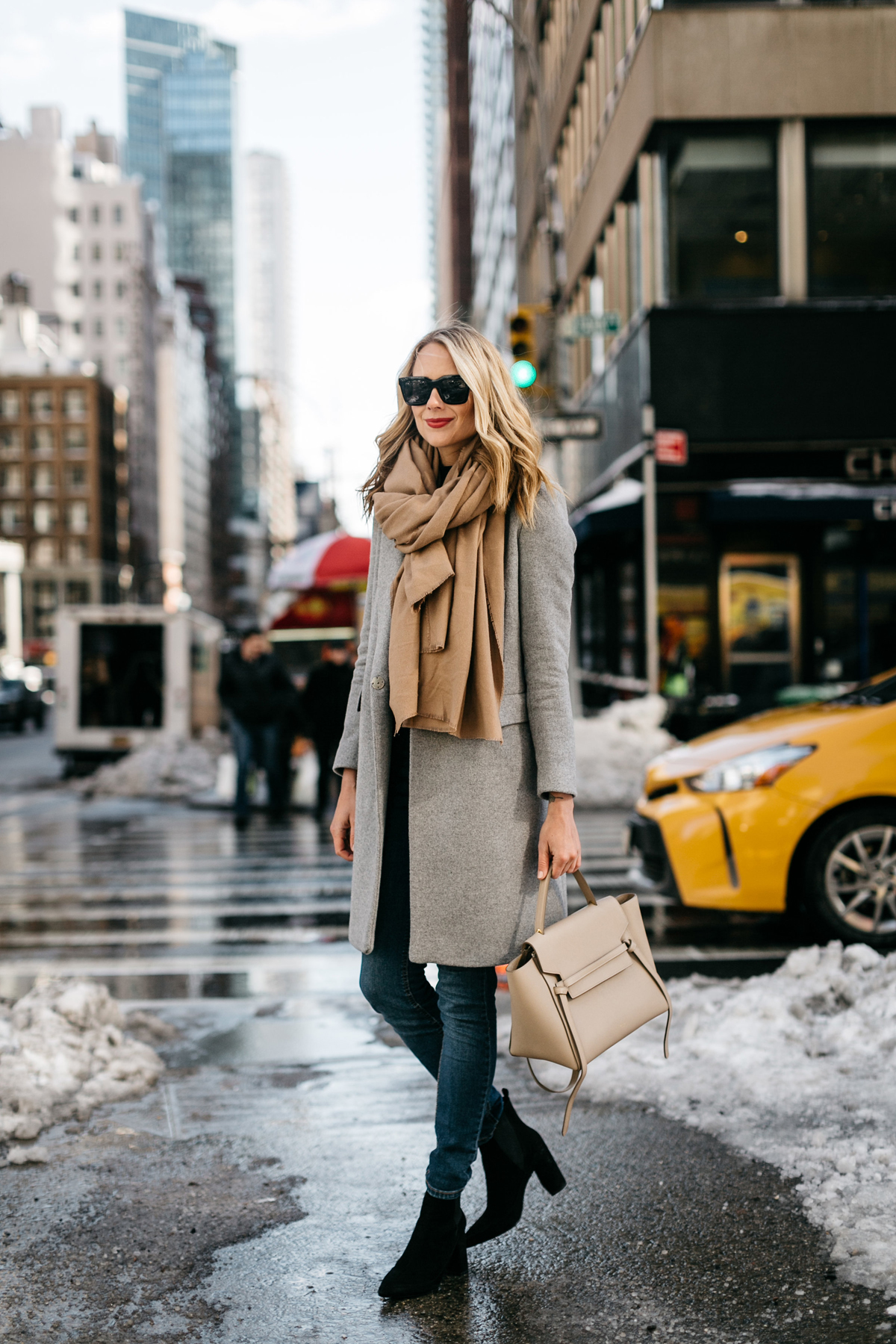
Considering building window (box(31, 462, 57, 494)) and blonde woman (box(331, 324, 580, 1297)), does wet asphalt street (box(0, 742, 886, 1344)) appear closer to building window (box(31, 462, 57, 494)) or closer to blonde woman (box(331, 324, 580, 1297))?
blonde woman (box(331, 324, 580, 1297))

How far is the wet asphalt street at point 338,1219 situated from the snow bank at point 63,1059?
0.09m

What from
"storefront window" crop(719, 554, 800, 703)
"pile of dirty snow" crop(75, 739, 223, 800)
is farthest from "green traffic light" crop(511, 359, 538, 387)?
"pile of dirty snow" crop(75, 739, 223, 800)

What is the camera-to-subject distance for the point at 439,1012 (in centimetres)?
308

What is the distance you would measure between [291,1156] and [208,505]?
179428 millimetres

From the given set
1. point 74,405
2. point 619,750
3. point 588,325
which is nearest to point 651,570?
point 588,325

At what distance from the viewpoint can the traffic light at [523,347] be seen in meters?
14.3

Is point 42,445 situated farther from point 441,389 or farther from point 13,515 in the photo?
point 441,389

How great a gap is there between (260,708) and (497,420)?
10.5 meters

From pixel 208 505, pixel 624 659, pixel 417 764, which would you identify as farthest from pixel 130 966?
pixel 208 505

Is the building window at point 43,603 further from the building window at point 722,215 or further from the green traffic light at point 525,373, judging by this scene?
the green traffic light at point 525,373

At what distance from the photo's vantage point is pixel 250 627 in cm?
1353

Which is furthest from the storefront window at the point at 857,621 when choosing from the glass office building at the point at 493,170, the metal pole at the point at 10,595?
the metal pole at the point at 10,595

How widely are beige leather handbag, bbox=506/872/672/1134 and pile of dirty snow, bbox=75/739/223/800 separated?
43.4 ft

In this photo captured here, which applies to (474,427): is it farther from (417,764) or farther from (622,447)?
(622,447)
